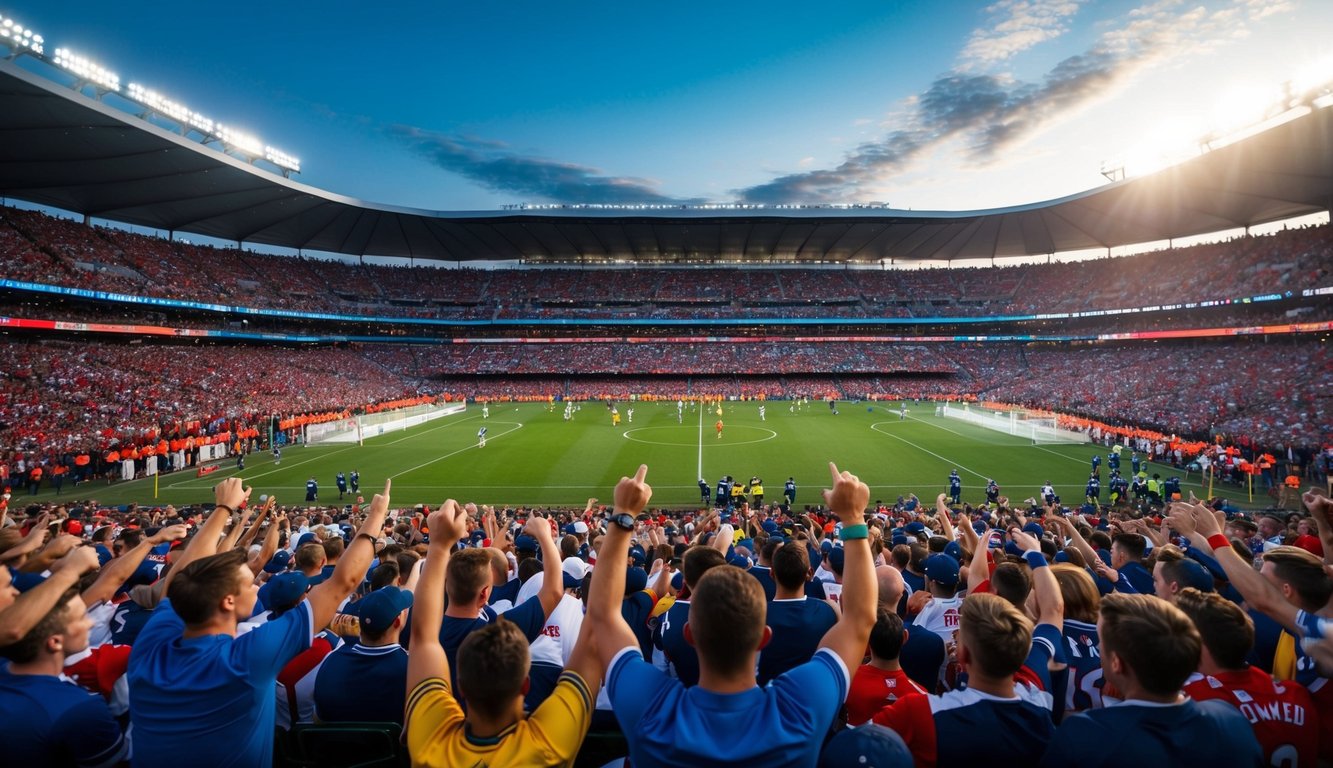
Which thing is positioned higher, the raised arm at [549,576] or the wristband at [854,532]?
the wristband at [854,532]

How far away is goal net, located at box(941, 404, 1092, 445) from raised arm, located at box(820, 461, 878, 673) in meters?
38.3

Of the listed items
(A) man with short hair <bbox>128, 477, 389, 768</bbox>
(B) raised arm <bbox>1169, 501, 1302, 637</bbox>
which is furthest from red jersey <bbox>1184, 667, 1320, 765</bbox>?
(A) man with short hair <bbox>128, 477, 389, 768</bbox>

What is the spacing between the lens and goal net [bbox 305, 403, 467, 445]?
36.7 metres

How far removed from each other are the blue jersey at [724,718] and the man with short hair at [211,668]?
1.71 metres

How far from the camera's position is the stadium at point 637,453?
2.59 meters

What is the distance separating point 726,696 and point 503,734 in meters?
0.80

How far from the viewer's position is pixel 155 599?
4992 millimetres

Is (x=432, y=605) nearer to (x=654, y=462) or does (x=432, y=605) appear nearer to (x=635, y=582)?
(x=635, y=582)

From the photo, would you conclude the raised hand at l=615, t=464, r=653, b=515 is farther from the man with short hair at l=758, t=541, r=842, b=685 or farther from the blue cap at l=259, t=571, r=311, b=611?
the blue cap at l=259, t=571, r=311, b=611

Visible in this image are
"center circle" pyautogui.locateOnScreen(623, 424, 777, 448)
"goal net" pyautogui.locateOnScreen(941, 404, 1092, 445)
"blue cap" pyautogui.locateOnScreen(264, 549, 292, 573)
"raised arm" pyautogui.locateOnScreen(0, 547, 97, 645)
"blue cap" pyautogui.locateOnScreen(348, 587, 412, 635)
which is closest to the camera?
"raised arm" pyautogui.locateOnScreen(0, 547, 97, 645)

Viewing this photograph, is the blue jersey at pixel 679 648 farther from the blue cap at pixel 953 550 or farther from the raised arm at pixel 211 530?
the blue cap at pixel 953 550

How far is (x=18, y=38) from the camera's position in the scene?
92.8ft

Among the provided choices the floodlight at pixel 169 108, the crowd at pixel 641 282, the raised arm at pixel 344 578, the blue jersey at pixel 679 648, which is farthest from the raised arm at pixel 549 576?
the crowd at pixel 641 282

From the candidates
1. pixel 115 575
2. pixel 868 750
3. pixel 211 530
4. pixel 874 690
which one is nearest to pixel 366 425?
pixel 115 575
